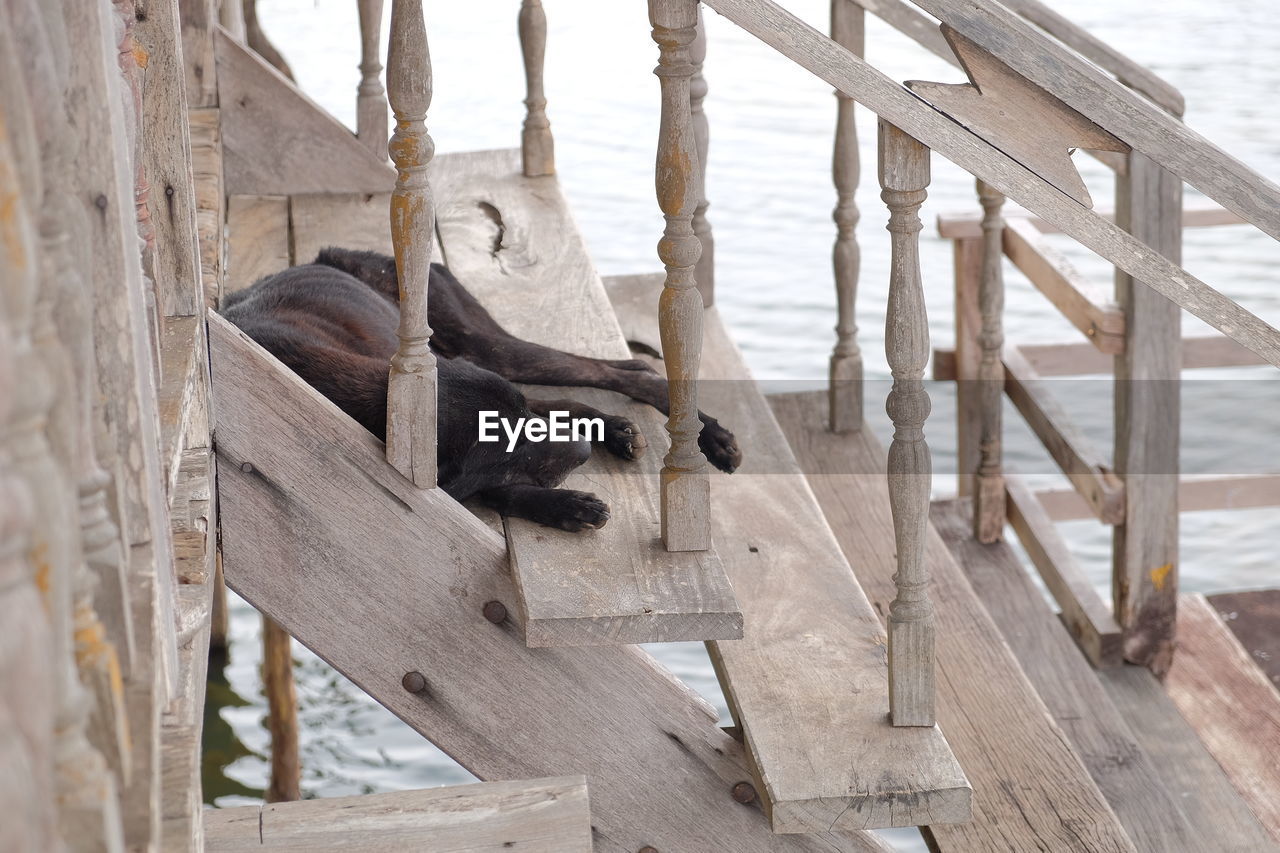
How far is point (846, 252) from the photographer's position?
3885 mm

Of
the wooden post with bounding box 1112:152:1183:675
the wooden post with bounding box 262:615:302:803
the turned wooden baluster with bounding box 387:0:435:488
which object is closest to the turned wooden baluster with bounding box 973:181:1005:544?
the wooden post with bounding box 1112:152:1183:675

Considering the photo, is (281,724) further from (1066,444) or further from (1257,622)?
(1257,622)

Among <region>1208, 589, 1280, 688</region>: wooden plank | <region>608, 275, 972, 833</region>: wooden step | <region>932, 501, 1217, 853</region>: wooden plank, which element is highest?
<region>608, 275, 972, 833</region>: wooden step

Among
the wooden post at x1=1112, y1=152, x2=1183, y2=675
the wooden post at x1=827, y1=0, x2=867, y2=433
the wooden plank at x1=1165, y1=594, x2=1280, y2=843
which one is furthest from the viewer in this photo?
the wooden post at x1=1112, y1=152, x2=1183, y2=675

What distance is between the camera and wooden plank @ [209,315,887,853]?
7.36 ft

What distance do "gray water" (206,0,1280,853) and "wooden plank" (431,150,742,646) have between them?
3.75 feet

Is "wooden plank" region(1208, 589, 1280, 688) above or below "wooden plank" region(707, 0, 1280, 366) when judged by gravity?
below

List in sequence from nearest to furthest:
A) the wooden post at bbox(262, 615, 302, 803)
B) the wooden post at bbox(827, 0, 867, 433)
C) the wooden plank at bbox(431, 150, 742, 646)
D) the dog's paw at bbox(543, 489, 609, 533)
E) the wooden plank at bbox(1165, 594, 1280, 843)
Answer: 1. the wooden plank at bbox(431, 150, 742, 646)
2. the dog's paw at bbox(543, 489, 609, 533)
3. the wooden post at bbox(827, 0, 867, 433)
4. the wooden plank at bbox(1165, 594, 1280, 843)
5. the wooden post at bbox(262, 615, 302, 803)

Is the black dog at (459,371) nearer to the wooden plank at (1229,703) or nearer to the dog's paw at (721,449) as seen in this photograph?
the dog's paw at (721,449)

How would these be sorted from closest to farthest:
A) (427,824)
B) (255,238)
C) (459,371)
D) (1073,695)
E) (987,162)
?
(427,824)
(987,162)
(459,371)
(255,238)
(1073,695)

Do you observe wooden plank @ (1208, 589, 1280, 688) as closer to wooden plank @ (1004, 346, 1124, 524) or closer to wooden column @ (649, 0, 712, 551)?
wooden plank @ (1004, 346, 1124, 524)

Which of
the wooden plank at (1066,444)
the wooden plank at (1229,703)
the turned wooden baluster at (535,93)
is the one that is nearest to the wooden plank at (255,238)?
the turned wooden baluster at (535,93)

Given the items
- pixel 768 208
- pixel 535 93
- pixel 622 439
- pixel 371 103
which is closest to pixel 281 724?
pixel 371 103

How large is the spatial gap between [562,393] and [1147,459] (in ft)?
7.04
